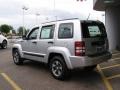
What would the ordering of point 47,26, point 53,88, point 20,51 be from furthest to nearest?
point 20,51
point 47,26
point 53,88

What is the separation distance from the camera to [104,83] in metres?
7.42

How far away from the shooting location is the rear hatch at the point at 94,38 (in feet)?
23.7

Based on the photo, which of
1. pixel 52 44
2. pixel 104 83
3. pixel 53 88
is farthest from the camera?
pixel 52 44

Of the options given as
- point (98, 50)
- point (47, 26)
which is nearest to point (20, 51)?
point (47, 26)

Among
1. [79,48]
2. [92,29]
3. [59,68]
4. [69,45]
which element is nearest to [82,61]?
[79,48]

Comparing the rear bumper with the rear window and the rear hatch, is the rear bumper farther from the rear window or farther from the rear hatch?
the rear window

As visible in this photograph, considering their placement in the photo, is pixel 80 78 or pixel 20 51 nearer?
pixel 80 78

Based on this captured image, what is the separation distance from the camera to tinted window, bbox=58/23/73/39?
7.43 m

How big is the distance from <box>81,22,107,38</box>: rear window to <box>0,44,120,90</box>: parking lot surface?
5.08 feet

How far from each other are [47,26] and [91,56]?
228 centimetres

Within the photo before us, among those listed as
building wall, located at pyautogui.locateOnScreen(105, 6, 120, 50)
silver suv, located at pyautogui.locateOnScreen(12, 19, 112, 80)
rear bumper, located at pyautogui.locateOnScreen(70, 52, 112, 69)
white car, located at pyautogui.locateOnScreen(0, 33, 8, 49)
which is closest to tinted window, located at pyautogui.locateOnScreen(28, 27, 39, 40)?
silver suv, located at pyautogui.locateOnScreen(12, 19, 112, 80)

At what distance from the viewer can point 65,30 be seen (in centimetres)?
771

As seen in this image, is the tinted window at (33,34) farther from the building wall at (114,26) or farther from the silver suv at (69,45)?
the building wall at (114,26)

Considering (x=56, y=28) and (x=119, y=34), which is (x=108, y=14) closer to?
(x=119, y=34)
